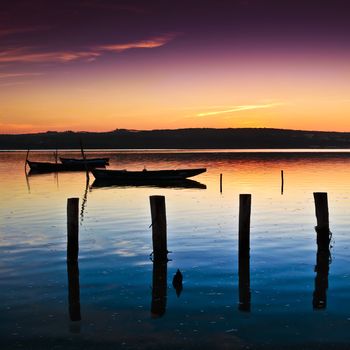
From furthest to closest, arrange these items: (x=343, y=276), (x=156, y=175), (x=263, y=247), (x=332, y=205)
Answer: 1. (x=156, y=175)
2. (x=332, y=205)
3. (x=263, y=247)
4. (x=343, y=276)

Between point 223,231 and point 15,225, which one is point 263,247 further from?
point 15,225

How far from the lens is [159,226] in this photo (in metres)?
17.3

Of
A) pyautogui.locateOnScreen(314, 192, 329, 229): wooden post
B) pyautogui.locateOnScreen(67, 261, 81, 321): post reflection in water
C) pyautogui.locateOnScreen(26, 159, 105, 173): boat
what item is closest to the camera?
pyautogui.locateOnScreen(67, 261, 81, 321): post reflection in water

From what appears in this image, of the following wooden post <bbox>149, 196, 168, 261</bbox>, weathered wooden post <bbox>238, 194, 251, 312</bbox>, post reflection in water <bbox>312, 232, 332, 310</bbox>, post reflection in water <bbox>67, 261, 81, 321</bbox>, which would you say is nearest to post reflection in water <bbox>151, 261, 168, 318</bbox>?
wooden post <bbox>149, 196, 168, 261</bbox>

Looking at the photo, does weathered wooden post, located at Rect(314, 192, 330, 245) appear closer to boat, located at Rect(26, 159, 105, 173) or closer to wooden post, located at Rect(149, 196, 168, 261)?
wooden post, located at Rect(149, 196, 168, 261)

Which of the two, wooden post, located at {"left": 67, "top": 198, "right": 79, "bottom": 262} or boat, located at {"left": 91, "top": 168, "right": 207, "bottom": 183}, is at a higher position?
wooden post, located at {"left": 67, "top": 198, "right": 79, "bottom": 262}

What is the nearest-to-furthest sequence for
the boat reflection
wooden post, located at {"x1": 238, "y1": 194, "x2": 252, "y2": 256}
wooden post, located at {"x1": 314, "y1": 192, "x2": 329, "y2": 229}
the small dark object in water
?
the small dark object in water
wooden post, located at {"x1": 238, "y1": 194, "x2": 252, "y2": 256}
wooden post, located at {"x1": 314, "y1": 192, "x2": 329, "y2": 229}
the boat reflection

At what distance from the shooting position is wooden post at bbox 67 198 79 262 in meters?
17.2

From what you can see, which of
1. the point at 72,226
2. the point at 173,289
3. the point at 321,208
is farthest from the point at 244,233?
the point at 72,226

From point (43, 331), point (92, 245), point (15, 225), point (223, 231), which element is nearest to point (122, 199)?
point (15, 225)

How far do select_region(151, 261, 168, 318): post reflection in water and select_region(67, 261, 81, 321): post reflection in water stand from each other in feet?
5.78

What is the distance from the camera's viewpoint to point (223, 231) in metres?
25.6

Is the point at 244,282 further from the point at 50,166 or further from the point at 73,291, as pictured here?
the point at 50,166

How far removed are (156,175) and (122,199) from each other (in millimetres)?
15844
